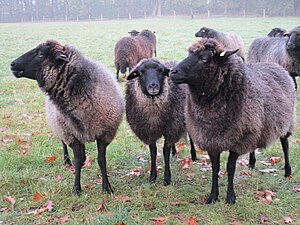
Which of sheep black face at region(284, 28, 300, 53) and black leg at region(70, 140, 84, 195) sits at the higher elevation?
sheep black face at region(284, 28, 300, 53)

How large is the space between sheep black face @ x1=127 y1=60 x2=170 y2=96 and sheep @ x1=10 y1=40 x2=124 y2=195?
1.48 ft

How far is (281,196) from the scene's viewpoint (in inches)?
169

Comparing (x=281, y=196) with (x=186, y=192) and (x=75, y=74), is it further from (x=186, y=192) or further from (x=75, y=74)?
(x=75, y=74)

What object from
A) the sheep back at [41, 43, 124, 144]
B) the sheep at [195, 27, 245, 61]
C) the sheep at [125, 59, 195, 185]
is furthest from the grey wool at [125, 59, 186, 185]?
the sheep at [195, 27, 245, 61]

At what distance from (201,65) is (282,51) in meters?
5.99

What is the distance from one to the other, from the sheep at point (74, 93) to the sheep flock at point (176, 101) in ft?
0.04

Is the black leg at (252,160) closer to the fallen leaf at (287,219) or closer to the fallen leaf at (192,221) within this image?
the fallen leaf at (287,219)

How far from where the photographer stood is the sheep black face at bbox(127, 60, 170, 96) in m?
4.48

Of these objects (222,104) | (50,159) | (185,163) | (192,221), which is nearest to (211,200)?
(192,221)

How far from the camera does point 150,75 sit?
4582 millimetres

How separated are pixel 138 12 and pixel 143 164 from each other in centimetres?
6302

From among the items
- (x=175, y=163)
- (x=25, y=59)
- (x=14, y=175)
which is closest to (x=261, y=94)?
(x=175, y=163)

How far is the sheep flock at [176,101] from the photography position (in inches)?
154

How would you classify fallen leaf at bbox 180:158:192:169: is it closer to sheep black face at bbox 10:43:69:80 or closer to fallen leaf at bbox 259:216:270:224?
fallen leaf at bbox 259:216:270:224
